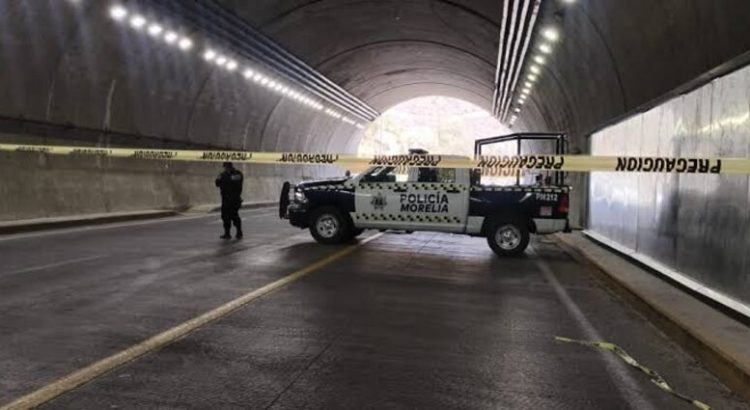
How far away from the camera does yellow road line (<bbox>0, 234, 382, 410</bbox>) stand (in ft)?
13.9

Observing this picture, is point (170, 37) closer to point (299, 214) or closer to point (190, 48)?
point (190, 48)

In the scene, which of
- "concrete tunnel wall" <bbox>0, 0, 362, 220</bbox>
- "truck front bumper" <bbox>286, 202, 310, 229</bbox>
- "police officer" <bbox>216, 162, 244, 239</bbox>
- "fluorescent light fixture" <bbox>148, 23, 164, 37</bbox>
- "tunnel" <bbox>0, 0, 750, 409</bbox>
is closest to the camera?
"tunnel" <bbox>0, 0, 750, 409</bbox>

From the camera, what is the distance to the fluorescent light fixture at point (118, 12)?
15.0m

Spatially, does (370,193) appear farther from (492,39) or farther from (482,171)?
(492,39)

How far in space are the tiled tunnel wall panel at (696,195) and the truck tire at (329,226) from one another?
18.9 ft

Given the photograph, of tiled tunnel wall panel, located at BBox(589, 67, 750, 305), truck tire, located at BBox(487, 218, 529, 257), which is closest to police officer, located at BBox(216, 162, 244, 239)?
truck tire, located at BBox(487, 218, 529, 257)

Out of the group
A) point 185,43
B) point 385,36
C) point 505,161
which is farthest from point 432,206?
point 385,36

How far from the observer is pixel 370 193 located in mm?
13391

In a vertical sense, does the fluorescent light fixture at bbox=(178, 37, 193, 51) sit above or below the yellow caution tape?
above

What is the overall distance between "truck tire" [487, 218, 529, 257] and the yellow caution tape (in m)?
6.44

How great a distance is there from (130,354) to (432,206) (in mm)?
8504

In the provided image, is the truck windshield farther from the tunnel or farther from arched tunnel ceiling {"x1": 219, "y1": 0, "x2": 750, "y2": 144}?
arched tunnel ceiling {"x1": 219, "y1": 0, "x2": 750, "y2": 144}

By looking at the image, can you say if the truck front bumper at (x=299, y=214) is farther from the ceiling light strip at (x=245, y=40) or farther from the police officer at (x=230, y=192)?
the ceiling light strip at (x=245, y=40)

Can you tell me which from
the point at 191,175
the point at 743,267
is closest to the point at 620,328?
the point at 743,267
